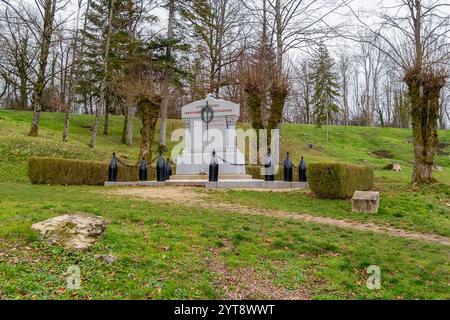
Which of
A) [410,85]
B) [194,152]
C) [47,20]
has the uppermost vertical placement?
[47,20]

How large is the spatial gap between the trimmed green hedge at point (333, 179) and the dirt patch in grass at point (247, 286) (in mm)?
6429

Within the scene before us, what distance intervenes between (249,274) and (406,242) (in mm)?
3390

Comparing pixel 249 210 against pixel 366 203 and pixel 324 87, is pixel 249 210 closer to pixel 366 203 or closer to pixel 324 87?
pixel 366 203

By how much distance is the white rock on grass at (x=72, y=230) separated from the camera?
18.0ft

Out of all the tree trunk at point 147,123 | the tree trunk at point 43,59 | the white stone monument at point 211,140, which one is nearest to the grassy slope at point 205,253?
the white stone monument at point 211,140

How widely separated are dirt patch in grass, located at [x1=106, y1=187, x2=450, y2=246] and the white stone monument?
3.21 m

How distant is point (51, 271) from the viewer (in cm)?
474

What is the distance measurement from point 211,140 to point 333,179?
22.4ft

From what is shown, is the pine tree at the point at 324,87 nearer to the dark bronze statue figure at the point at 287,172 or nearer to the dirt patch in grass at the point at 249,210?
the dark bronze statue figure at the point at 287,172

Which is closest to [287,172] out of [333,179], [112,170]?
[333,179]

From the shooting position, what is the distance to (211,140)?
55.9 feet

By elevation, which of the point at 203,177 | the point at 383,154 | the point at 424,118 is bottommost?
the point at 203,177

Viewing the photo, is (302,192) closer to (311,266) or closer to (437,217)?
(437,217)
